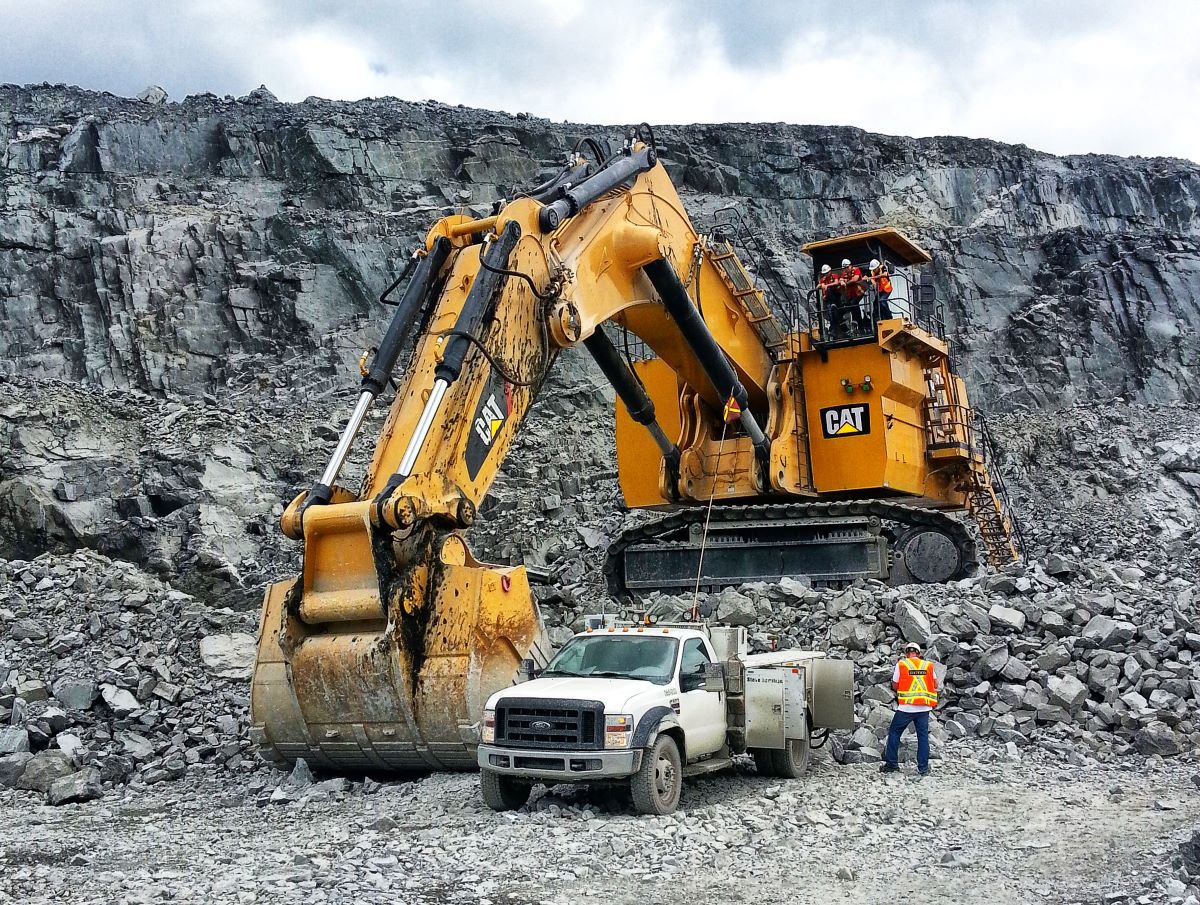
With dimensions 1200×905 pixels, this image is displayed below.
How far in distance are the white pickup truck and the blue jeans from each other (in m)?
0.39

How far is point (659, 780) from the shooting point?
25.3 feet

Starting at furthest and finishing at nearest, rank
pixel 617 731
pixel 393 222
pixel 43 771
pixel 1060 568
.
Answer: pixel 393 222
pixel 1060 568
pixel 43 771
pixel 617 731

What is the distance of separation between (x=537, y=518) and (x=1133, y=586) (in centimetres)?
1394

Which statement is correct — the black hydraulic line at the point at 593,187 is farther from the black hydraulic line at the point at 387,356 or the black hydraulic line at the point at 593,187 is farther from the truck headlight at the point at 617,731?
the truck headlight at the point at 617,731

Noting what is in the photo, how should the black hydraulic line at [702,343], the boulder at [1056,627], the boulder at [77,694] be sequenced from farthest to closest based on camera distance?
the boulder at [1056,627], the black hydraulic line at [702,343], the boulder at [77,694]

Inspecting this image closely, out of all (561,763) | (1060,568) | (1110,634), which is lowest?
(561,763)

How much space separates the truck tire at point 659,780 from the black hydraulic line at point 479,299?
117 inches

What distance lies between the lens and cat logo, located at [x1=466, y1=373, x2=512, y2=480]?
8.54 metres

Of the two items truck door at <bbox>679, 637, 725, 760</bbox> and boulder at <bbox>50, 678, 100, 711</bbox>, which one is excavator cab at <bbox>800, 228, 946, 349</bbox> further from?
boulder at <bbox>50, 678, 100, 711</bbox>

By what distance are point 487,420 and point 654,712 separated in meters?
2.50

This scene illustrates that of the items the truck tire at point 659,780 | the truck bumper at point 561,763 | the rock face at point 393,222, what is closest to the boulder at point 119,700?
the truck bumper at point 561,763

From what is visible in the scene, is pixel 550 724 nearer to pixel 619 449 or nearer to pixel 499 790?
pixel 499 790

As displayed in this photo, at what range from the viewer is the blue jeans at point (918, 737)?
9.12 m

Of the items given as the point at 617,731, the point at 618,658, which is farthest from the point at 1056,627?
the point at 617,731
